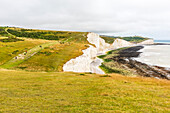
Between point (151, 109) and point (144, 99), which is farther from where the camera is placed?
point (144, 99)

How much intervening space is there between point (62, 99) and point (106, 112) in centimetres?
552

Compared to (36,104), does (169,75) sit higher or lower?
lower

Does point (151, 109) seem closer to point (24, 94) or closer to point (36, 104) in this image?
point (36, 104)

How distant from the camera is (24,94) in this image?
14.1m

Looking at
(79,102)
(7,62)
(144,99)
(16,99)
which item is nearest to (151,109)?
(144,99)

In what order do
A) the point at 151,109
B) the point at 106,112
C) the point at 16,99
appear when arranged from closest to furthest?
the point at 106,112
the point at 151,109
the point at 16,99

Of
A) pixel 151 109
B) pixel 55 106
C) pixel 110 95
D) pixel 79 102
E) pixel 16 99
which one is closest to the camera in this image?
pixel 151 109

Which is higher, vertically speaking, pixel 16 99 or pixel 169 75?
pixel 16 99

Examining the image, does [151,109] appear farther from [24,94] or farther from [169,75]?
[169,75]

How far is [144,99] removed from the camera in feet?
39.9

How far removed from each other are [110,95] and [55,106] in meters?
6.64

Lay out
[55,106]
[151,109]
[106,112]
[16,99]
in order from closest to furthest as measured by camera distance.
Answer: [106,112] < [151,109] < [55,106] < [16,99]

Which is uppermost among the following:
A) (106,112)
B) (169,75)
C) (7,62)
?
(106,112)

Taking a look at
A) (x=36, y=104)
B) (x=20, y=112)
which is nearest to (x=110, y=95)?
(x=36, y=104)
